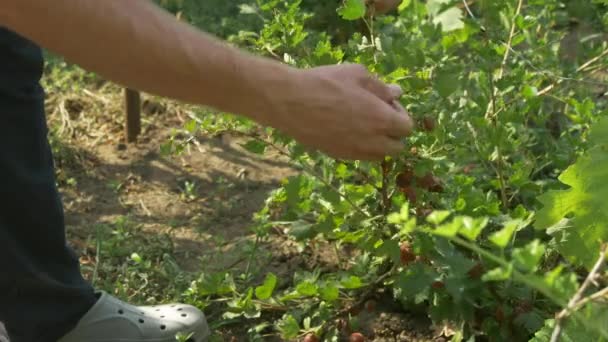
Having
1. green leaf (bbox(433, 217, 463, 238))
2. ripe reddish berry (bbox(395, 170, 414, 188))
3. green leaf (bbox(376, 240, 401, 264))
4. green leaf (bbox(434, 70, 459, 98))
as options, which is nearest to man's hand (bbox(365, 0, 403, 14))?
green leaf (bbox(434, 70, 459, 98))

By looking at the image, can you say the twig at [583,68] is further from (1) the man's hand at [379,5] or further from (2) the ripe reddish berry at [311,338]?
(2) the ripe reddish berry at [311,338]

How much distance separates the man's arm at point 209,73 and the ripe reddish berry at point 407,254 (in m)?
0.72

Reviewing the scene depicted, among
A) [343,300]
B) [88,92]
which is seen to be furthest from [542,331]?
[88,92]

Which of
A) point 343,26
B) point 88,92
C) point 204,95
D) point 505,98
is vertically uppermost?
point 204,95

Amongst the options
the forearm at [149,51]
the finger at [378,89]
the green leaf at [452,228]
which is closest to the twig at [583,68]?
the finger at [378,89]

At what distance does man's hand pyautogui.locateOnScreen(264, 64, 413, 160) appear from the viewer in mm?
1532

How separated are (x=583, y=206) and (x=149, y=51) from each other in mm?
991

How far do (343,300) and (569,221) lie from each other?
2.36ft

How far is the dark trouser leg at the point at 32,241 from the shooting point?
228 cm

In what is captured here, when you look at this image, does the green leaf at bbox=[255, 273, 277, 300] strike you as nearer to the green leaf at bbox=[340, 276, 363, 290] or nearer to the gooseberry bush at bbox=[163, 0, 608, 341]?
the gooseberry bush at bbox=[163, 0, 608, 341]

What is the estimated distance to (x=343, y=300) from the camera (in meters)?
2.55

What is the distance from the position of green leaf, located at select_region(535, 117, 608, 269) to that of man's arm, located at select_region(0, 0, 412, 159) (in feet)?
1.50

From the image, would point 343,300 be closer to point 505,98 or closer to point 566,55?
point 505,98

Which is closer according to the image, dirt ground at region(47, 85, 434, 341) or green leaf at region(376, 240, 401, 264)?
green leaf at region(376, 240, 401, 264)
